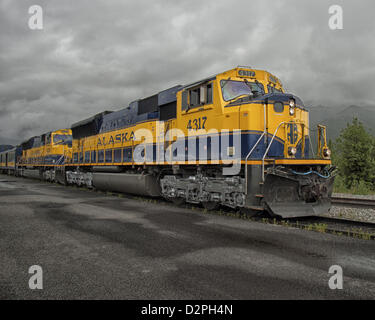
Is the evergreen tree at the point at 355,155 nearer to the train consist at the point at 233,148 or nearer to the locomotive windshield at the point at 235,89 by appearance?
the train consist at the point at 233,148

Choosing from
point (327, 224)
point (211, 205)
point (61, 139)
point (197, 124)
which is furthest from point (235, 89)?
point (61, 139)

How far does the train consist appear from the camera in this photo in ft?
25.3

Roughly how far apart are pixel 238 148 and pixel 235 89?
1809 mm

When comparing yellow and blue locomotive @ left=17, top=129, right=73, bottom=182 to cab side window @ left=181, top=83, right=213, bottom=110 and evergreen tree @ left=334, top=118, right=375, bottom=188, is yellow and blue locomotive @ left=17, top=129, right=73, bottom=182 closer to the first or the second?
cab side window @ left=181, top=83, right=213, bottom=110

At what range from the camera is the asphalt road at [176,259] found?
3.60 m

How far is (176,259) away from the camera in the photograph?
15.5ft

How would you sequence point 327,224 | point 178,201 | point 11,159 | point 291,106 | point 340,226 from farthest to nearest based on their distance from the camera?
point 11,159, point 178,201, point 291,106, point 327,224, point 340,226

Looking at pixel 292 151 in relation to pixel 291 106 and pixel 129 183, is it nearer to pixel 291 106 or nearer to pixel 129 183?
pixel 291 106

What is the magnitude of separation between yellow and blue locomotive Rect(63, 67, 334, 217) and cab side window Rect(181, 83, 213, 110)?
0.03 metres

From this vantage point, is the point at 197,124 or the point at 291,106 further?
the point at 197,124

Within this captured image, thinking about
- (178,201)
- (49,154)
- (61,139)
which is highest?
(61,139)

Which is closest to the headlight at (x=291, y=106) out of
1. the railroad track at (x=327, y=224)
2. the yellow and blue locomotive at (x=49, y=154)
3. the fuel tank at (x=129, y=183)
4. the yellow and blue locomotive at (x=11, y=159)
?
the railroad track at (x=327, y=224)
